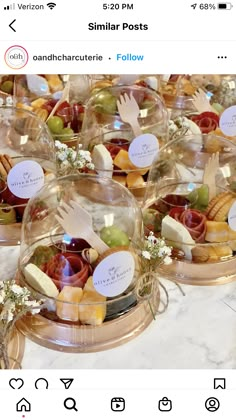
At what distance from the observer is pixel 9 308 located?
864 mm

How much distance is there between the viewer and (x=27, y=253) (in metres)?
1.05

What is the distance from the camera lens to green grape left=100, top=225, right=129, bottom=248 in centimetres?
97

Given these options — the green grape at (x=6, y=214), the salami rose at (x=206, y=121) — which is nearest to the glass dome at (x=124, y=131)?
the salami rose at (x=206, y=121)
